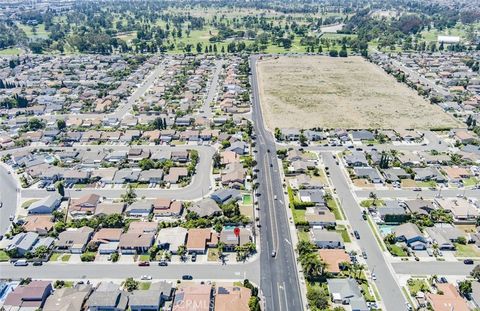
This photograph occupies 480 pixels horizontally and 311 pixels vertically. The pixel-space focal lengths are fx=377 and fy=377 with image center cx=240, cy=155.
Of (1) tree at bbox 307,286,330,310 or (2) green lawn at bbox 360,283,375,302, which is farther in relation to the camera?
(2) green lawn at bbox 360,283,375,302

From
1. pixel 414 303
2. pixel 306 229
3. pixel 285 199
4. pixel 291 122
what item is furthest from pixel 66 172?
pixel 414 303

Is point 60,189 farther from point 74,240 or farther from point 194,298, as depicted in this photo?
point 194,298

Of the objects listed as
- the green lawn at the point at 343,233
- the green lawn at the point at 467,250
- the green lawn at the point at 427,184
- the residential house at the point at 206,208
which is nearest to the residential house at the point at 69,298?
the residential house at the point at 206,208

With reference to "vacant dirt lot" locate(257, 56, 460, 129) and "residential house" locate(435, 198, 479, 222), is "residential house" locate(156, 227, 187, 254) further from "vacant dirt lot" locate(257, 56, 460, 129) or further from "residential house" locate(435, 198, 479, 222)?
"vacant dirt lot" locate(257, 56, 460, 129)

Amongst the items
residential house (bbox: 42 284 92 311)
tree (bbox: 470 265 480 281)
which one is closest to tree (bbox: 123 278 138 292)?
residential house (bbox: 42 284 92 311)

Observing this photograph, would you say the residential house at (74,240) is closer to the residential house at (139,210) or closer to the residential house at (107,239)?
the residential house at (107,239)

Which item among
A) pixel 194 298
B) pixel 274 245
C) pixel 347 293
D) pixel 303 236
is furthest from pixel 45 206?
pixel 347 293
